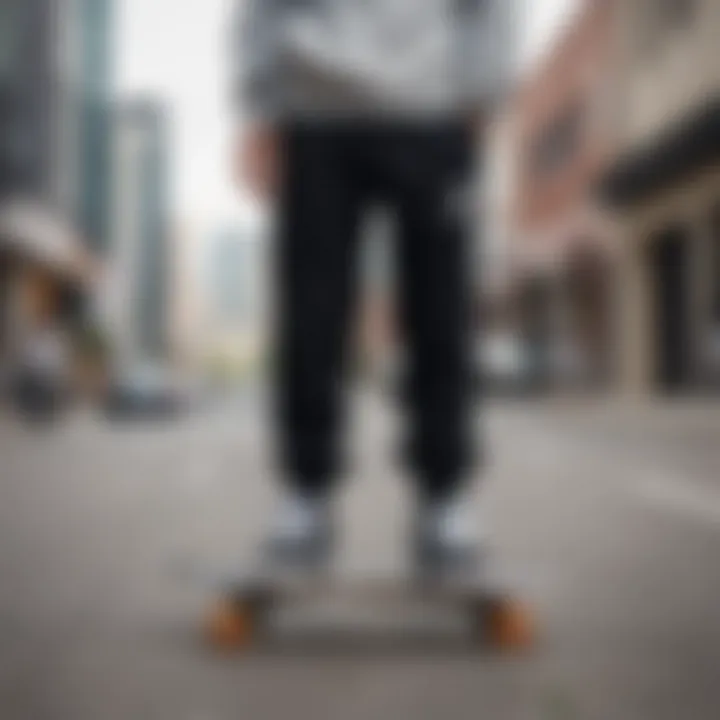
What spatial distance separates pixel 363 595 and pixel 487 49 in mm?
390

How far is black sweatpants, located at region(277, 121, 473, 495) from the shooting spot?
864mm

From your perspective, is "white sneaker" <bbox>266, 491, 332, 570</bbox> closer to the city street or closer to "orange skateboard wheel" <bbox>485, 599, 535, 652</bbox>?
the city street

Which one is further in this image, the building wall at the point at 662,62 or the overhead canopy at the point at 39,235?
the overhead canopy at the point at 39,235

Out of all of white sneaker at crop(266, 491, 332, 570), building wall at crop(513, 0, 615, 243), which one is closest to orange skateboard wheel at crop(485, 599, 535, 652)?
white sneaker at crop(266, 491, 332, 570)

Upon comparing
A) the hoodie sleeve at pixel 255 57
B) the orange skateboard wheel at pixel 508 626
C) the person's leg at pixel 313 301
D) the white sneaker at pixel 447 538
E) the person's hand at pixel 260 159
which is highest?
the hoodie sleeve at pixel 255 57

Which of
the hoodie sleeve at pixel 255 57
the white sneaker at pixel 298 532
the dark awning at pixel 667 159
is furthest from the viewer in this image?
the white sneaker at pixel 298 532

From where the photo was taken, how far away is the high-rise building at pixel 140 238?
768mm

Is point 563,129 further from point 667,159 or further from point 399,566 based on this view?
point 399,566

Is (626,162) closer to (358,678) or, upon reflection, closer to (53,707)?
(358,678)

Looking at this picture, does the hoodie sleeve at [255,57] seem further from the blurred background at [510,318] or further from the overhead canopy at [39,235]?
the overhead canopy at [39,235]

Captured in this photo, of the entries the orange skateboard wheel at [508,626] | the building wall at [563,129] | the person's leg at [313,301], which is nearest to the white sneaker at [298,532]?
the person's leg at [313,301]

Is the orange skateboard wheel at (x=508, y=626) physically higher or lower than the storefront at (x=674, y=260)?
lower

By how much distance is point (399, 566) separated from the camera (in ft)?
3.09

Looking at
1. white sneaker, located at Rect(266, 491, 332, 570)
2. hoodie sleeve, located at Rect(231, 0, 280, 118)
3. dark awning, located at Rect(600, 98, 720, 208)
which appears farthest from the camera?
white sneaker, located at Rect(266, 491, 332, 570)
